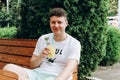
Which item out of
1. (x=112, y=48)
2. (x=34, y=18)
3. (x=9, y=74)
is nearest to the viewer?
(x=9, y=74)

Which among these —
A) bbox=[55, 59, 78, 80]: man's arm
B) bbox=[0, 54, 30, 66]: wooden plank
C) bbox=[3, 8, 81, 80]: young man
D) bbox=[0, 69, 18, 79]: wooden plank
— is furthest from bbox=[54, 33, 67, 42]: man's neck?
bbox=[0, 54, 30, 66]: wooden plank

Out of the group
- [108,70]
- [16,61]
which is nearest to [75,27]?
[16,61]

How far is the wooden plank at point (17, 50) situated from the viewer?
491 centimetres

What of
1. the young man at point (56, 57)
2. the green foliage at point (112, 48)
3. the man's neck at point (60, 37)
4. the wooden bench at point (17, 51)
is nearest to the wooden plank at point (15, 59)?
the wooden bench at point (17, 51)

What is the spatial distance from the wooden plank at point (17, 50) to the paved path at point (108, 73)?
2372 millimetres

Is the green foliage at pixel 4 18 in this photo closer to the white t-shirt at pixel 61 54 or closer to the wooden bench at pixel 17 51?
the wooden bench at pixel 17 51

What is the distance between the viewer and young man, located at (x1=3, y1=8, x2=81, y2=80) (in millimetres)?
3539

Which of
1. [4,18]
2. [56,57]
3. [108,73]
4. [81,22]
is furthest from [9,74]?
[4,18]

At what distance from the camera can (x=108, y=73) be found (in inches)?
299

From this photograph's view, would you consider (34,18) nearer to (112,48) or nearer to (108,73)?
(108,73)

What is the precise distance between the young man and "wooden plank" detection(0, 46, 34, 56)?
1075 millimetres

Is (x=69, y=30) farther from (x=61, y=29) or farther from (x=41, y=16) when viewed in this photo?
(x=61, y=29)

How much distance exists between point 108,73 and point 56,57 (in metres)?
4.14

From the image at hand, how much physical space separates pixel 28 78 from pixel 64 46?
1.72 feet
